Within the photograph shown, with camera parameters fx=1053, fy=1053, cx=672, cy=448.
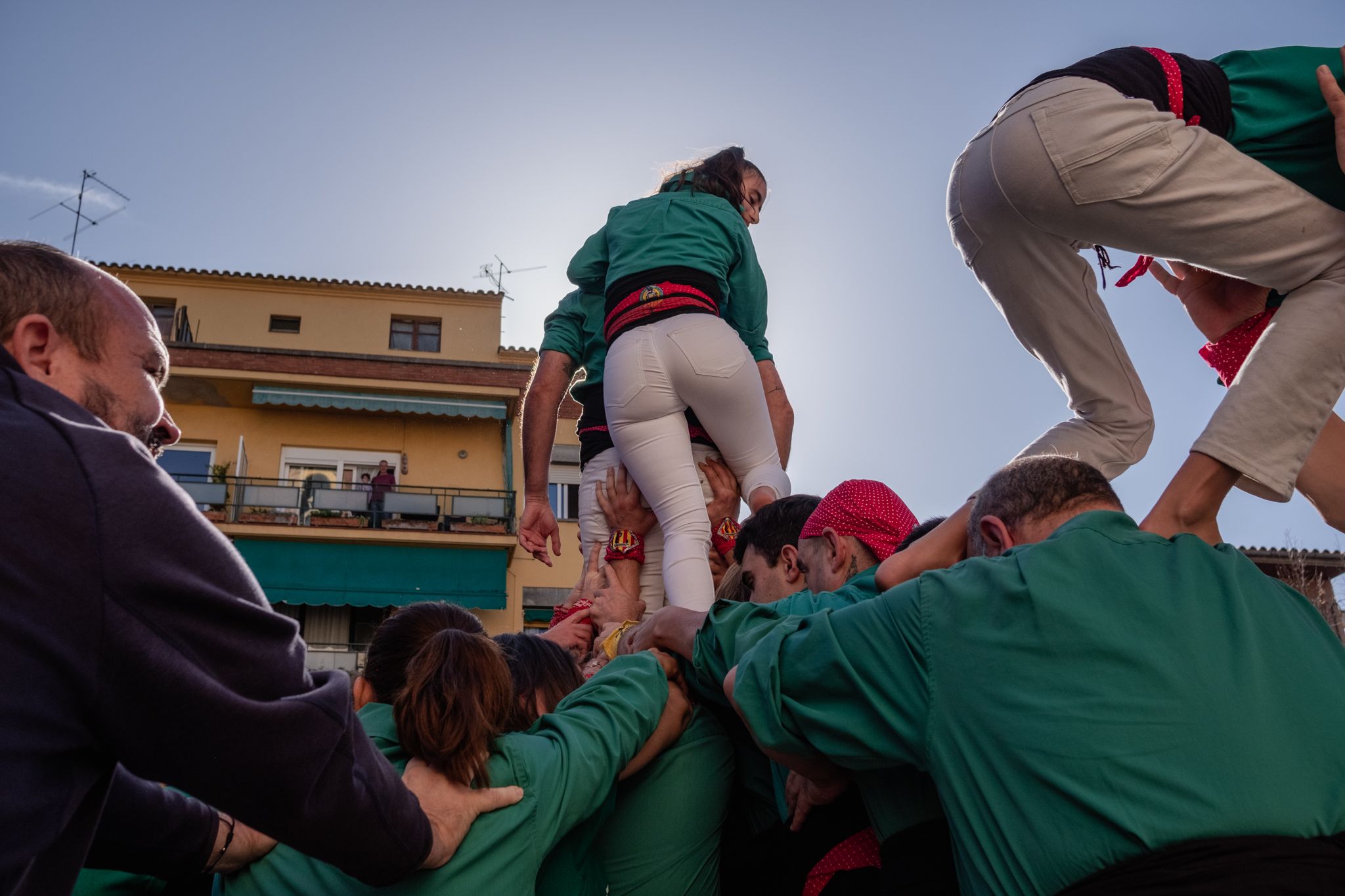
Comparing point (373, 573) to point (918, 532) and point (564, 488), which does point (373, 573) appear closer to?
point (564, 488)

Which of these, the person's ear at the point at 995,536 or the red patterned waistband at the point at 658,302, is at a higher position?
the red patterned waistband at the point at 658,302

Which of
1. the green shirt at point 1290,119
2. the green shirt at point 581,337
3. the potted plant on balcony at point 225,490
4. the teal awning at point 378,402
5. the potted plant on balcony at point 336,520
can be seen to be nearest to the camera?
the green shirt at point 1290,119

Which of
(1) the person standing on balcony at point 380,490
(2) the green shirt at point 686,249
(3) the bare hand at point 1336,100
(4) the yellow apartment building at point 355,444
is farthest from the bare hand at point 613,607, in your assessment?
(1) the person standing on balcony at point 380,490

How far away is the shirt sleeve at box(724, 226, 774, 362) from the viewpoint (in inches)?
177

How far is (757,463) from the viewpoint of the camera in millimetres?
4215

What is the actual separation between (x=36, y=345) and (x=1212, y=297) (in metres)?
2.90

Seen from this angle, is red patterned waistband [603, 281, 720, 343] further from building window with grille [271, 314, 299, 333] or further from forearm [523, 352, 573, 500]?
Result: building window with grille [271, 314, 299, 333]

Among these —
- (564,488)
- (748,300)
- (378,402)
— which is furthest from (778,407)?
(378,402)

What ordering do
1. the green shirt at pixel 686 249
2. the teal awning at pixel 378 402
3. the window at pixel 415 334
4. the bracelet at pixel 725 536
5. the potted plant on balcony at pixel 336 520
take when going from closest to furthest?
the green shirt at pixel 686 249 < the bracelet at pixel 725 536 < the potted plant on balcony at pixel 336 520 < the teal awning at pixel 378 402 < the window at pixel 415 334

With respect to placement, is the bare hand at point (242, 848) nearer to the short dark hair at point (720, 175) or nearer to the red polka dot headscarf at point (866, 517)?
the red polka dot headscarf at point (866, 517)

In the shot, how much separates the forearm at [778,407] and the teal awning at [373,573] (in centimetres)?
2027

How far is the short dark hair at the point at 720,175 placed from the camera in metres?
4.54

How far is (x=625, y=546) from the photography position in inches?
170

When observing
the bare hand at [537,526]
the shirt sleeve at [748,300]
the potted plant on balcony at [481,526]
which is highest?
the potted plant on balcony at [481,526]
